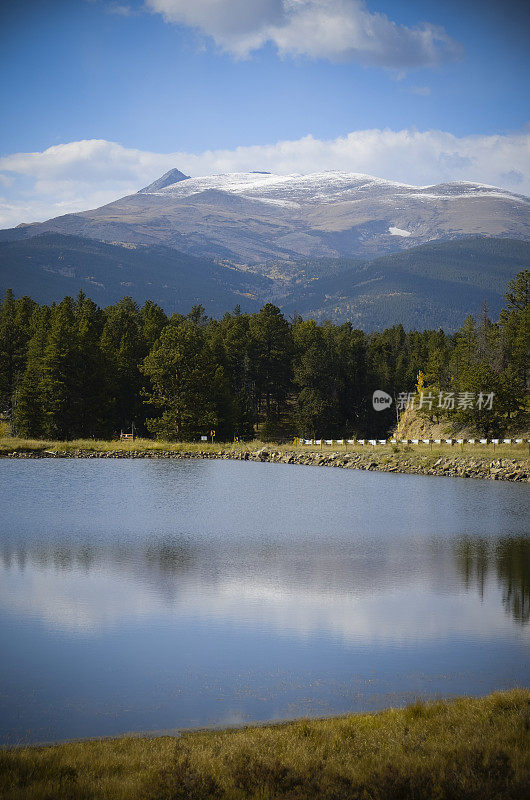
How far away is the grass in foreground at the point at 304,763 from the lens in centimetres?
924

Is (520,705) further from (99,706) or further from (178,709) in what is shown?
(99,706)

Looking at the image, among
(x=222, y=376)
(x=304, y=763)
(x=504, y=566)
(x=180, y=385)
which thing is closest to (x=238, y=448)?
(x=180, y=385)

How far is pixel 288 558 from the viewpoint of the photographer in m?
27.1

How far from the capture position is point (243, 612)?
19.5 metres

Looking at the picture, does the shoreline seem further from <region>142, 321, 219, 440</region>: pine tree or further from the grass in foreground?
the grass in foreground

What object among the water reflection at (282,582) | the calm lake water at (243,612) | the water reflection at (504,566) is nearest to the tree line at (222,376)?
the calm lake water at (243,612)

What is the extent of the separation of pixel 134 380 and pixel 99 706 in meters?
80.4

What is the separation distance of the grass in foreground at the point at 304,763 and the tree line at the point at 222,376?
70459 millimetres

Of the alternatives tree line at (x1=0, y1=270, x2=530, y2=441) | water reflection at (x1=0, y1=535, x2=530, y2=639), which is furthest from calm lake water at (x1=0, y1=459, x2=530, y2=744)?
tree line at (x1=0, y1=270, x2=530, y2=441)

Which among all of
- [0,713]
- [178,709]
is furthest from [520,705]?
[0,713]

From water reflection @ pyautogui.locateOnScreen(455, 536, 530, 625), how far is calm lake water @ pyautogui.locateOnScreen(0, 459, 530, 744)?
0.08 metres

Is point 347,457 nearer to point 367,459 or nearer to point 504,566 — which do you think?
point 367,459

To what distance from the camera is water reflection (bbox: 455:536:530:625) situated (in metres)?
20.9

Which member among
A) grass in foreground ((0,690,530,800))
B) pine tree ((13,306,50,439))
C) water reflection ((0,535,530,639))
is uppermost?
pine tree ((13,306,50,439))
